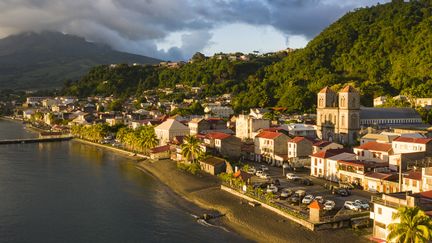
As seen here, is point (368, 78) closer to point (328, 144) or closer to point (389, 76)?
point (389, 76)

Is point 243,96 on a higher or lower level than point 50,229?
higher

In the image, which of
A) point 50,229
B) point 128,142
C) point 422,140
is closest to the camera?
point 50,229

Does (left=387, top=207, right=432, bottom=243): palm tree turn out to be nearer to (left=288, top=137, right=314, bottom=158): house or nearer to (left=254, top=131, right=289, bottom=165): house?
(left=288, top=137, right=314, bottom=158): house

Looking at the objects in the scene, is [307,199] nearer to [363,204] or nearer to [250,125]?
[363,204]

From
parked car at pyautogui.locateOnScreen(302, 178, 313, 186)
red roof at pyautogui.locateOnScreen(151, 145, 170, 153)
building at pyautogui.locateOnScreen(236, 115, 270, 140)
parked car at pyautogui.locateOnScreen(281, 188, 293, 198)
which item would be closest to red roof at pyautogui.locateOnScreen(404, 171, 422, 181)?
parked car at pyautogui.locateOnScreen(281, 188, 293, 198)

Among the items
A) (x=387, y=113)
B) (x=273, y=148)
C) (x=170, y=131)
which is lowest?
(x=273, y=148)

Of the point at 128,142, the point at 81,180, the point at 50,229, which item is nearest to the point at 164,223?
the point at 50,229

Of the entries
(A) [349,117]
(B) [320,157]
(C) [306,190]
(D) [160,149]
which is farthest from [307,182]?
(D) [160,149]
